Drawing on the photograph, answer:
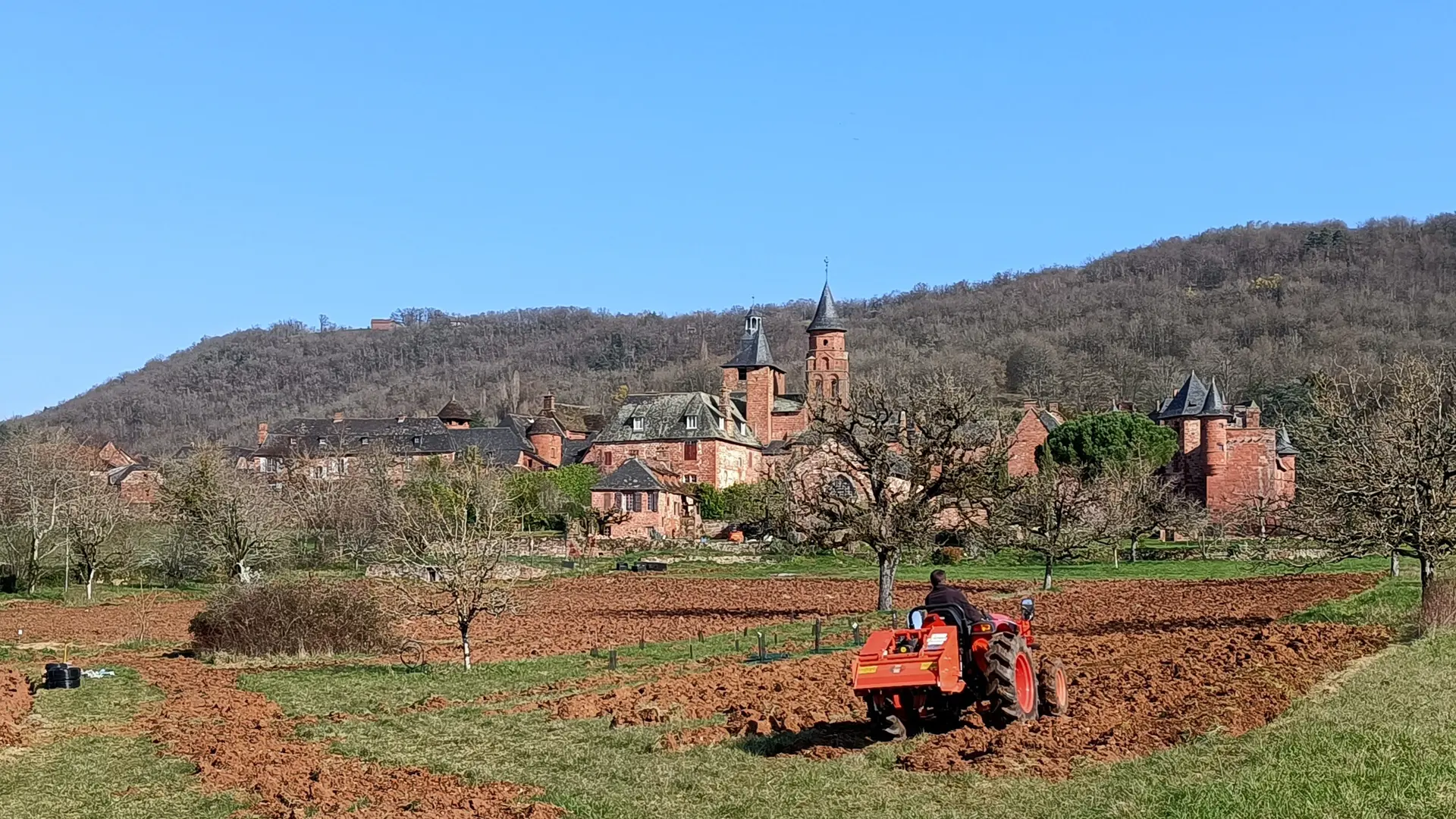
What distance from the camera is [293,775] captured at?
44.8 ft

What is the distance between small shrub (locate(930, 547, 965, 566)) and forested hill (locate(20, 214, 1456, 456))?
65515mm

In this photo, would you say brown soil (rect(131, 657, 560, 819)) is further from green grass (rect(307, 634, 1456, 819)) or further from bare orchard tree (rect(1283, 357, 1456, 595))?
bare orchard tree (rect(1283, 357, 1456, 595))

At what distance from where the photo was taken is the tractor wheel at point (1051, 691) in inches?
535

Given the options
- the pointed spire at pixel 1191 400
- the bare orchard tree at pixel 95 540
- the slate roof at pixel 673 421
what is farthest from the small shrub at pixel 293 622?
the slate roof at pixel 673 421

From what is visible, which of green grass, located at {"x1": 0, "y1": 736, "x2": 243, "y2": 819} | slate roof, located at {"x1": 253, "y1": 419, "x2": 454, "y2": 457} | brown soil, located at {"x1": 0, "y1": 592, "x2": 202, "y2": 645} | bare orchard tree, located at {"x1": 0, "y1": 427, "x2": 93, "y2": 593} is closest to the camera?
green grass, located at {"x1": 0, "y1": 736, "x2": 243, "y2": 819}

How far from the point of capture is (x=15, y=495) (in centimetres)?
6144

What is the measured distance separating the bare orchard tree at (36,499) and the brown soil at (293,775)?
1391 inches

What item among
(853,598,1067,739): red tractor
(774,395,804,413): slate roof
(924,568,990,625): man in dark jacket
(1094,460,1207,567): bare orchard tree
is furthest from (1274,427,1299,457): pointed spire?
(924,568,990,625): man in dark jacket

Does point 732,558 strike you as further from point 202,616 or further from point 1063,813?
point 1063,813

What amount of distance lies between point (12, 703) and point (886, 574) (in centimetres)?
1795

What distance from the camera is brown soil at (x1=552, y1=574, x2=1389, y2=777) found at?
1227 centimetres

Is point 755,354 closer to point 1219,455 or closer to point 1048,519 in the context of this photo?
point 1219,455

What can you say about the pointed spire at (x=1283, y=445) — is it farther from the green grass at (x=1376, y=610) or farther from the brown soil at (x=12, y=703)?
the brown soil at (x=12, y=703)

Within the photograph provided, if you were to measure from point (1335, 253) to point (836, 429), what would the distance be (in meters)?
162
